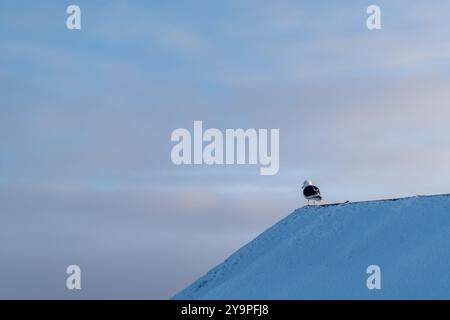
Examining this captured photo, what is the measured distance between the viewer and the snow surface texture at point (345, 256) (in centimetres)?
4025

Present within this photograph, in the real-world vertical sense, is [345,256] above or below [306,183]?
below

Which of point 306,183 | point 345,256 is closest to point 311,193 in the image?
point 306,183

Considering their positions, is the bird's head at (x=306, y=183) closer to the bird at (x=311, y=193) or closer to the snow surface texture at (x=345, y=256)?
the bird at (x=311, y=193)

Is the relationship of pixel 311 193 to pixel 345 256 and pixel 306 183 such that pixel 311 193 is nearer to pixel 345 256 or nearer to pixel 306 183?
pixel 306 183

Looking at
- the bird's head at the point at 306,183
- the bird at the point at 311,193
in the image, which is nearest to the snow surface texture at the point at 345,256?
the bird at the point at 311,193

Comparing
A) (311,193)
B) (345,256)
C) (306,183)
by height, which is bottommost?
(345,256)

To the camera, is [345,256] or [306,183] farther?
[306,183]

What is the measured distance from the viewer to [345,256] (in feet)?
144

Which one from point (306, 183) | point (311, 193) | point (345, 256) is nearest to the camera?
point (345, 256)

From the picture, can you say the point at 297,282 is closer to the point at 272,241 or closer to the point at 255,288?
the point at 255,288
